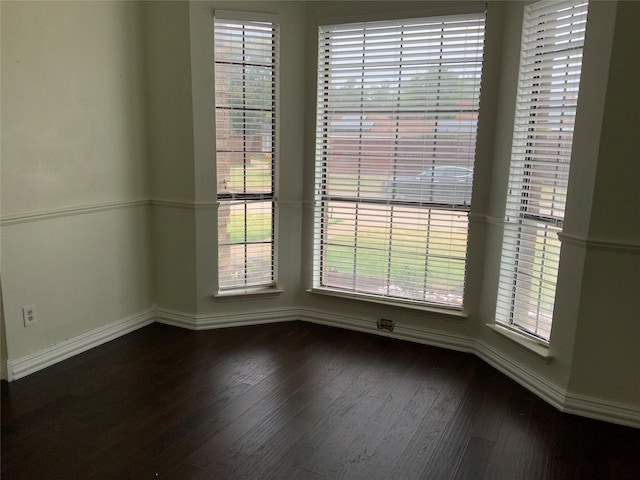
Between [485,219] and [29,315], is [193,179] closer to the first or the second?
[29,315]

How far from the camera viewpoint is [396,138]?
3.48m

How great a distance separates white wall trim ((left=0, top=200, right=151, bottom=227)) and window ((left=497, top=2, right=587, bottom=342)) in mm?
2659

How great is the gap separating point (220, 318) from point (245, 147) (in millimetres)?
1340

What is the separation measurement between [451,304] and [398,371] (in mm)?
682

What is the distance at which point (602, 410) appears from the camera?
2.64m

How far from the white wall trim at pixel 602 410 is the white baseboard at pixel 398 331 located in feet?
2.74

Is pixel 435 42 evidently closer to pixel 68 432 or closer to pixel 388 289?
pixel 388 289

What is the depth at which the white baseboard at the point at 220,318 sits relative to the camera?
12.4 ft

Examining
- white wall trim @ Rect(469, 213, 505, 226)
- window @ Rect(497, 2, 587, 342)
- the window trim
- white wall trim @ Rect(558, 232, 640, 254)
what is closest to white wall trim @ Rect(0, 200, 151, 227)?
the window trim

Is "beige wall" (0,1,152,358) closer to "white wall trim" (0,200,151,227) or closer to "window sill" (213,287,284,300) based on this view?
"white wall trim" (0,200,151,227)

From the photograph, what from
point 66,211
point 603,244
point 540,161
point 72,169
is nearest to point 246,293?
point 66,211

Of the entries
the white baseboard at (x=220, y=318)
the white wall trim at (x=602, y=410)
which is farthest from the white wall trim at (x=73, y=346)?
the white wall trim at (x=602, y=410)

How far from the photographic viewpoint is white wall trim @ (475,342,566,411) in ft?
9.06

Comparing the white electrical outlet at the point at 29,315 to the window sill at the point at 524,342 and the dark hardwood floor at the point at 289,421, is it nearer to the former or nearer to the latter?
the dark hardwood floor at the point at 289,421
